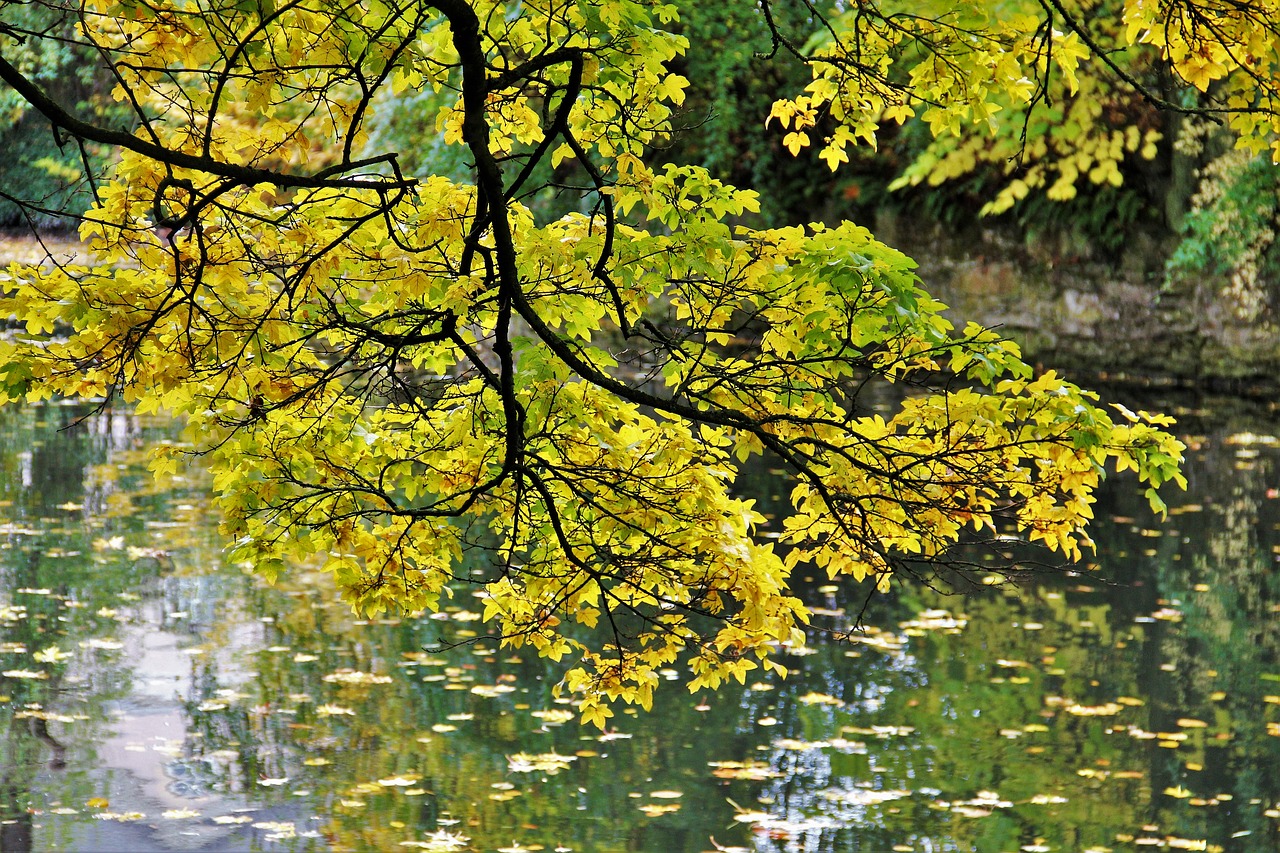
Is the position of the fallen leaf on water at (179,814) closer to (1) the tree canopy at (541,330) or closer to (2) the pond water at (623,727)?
(2) the pond water at (623,727)

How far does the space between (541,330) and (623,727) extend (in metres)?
2.91

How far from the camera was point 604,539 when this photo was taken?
138 inches

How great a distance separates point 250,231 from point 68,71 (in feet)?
89.3

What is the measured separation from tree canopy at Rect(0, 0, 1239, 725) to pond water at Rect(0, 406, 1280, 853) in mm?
1281

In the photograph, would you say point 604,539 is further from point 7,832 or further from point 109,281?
point 7,832

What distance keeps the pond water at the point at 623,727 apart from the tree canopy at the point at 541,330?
1281mm

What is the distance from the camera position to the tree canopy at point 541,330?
3.04m

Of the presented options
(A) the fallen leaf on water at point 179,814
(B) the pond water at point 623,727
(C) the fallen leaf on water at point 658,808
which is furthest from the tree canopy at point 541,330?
(A) the fallen leaf on water at point 179,814

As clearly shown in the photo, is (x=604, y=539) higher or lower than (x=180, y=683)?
higher

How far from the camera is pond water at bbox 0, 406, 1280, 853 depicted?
459 cm

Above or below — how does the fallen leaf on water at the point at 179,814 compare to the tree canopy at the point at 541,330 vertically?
below

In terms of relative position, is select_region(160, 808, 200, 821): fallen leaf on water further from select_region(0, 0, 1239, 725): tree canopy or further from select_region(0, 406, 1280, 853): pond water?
select_region(0, 0, 1239, 725): tree canopy

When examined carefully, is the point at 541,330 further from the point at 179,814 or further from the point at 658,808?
the point at 179,814

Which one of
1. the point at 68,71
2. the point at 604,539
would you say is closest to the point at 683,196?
the point at 604,539
